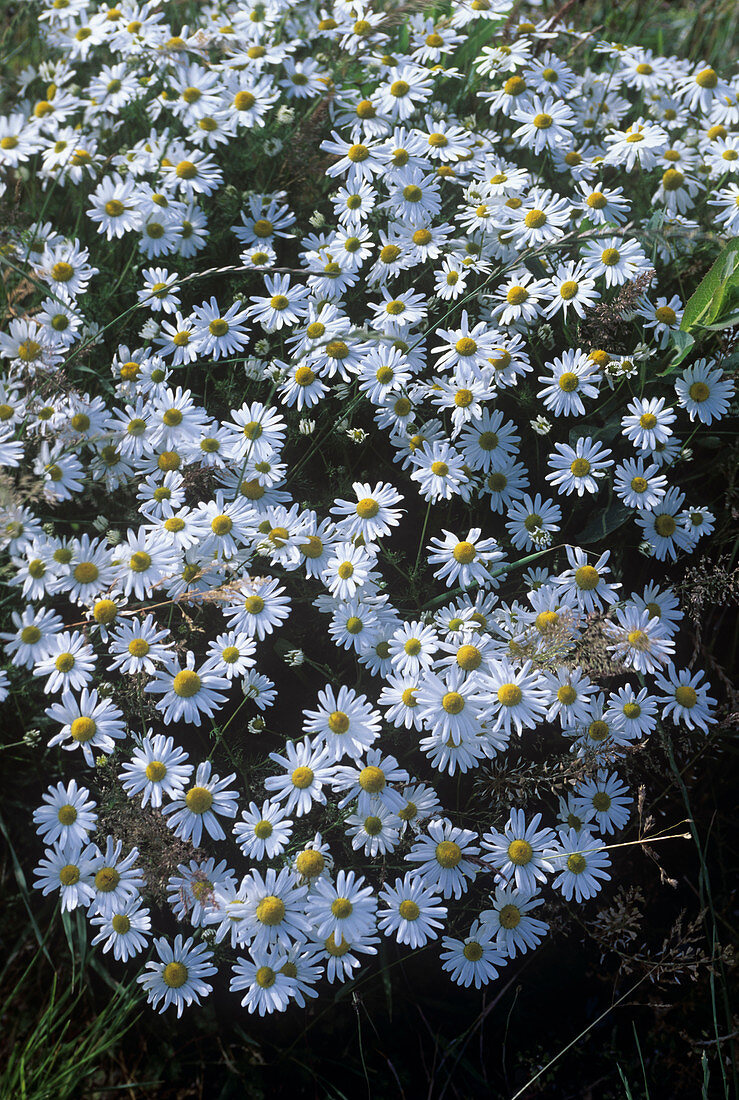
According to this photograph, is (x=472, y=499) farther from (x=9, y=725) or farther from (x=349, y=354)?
(x=9, y=725)

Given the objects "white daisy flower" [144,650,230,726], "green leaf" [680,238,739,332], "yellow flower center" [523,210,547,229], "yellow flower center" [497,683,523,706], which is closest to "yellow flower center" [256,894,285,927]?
"white daisy flower" [144,650,230,726]

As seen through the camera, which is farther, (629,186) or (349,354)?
(629,186)

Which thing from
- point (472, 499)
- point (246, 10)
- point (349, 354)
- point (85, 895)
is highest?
point (246, 10)

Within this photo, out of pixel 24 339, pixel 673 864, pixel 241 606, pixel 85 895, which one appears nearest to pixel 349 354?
pixel 241 606

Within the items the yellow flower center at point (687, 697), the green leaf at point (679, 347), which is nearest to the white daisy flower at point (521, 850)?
the yellow flower center at point (687, 697)

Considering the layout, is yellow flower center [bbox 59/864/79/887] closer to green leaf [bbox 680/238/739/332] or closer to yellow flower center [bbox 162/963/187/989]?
yellow flower center [bbox 162/963/187/989]

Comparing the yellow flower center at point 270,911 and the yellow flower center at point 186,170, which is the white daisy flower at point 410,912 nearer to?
the yellow flower center at point 270,911
